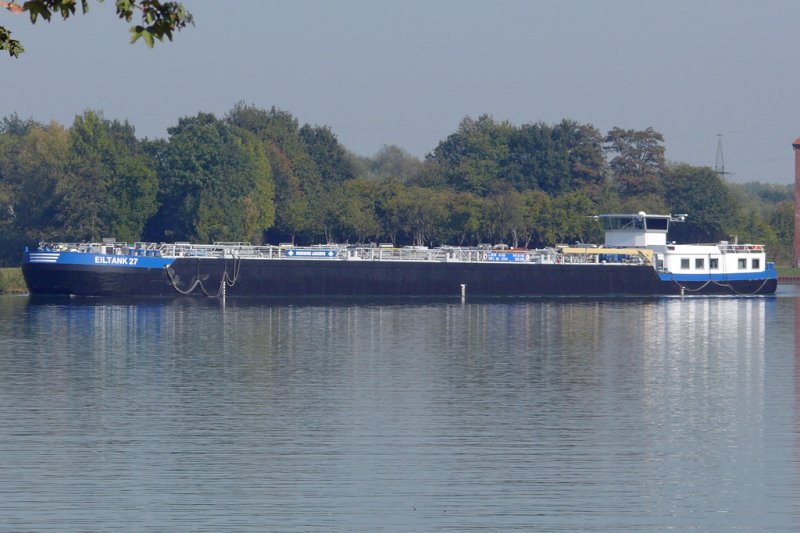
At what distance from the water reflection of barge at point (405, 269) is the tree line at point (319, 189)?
25912 millimetres

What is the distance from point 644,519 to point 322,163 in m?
151

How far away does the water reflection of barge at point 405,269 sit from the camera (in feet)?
306

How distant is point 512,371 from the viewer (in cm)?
5094

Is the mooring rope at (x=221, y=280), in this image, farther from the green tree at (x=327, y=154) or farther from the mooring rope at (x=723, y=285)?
the green tree at (x=327, y=154)

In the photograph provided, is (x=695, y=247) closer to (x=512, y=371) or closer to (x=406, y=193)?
(x=406, y=193)

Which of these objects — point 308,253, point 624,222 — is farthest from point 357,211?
point 308,253

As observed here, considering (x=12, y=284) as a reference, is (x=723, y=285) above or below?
below

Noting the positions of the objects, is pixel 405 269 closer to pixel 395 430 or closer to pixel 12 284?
pixel 12 284

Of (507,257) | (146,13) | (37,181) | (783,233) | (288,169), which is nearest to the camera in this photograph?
(146,13)

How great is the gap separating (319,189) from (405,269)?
178 ft

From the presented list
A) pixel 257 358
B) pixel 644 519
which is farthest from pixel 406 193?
pixel 644 519

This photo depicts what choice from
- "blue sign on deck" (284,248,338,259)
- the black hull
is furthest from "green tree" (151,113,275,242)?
the black hull

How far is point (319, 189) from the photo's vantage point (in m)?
155

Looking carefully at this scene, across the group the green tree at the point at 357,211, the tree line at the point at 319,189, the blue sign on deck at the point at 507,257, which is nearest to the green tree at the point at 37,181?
the tree line at the point at 319,189
